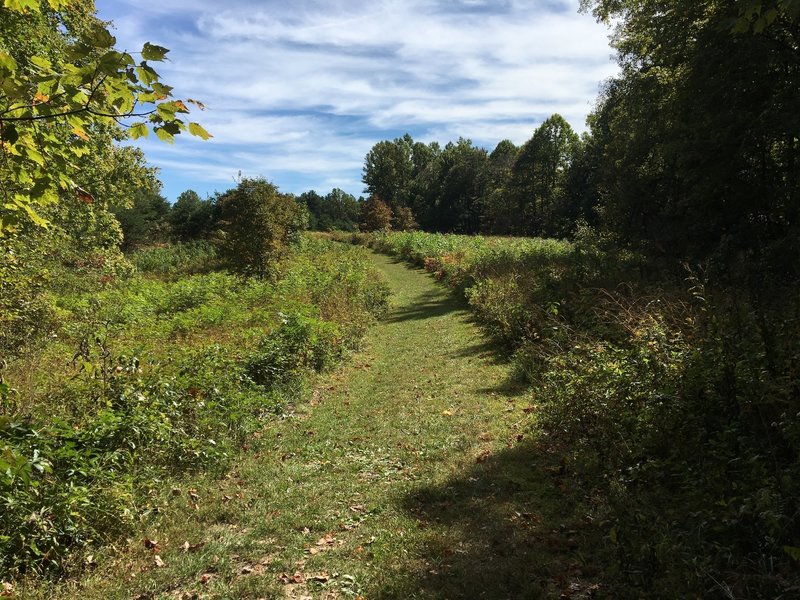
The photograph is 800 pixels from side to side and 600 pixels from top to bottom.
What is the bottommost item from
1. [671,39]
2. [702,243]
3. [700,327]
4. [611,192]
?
[700,327]

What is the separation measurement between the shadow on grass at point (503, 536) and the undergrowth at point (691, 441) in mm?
264

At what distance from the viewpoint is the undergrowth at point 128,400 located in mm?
3719

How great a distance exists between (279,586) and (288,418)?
417cm

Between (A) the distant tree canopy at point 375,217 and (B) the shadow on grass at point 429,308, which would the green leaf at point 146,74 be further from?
(A) the distant tree canopy at point 375,217

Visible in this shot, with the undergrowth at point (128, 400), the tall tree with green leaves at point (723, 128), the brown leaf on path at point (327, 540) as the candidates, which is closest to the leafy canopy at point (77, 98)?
the undergrowth at point (128, 400)

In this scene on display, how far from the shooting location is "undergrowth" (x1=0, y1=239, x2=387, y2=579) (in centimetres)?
372

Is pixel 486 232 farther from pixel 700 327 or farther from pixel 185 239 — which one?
pixel 700 327

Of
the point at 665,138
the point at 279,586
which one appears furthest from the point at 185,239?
the point at 279,586

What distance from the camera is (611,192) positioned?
1930cm

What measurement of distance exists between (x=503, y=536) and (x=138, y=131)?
421 centimetres

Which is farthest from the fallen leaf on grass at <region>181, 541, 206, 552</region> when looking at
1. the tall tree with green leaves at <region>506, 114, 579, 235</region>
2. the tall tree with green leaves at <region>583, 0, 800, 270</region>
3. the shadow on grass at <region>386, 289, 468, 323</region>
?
the tall tree with green leaves at <region>506, 114, 579, 235</region>

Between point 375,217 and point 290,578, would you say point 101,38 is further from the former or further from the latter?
point 375,217

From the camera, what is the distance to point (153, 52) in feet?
6.91

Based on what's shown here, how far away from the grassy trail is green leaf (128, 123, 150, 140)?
3411mm
